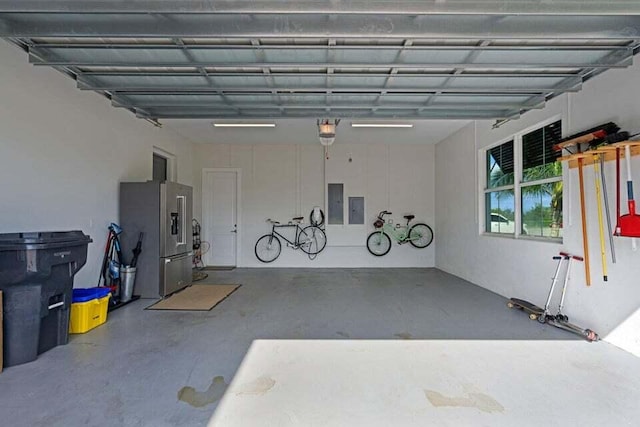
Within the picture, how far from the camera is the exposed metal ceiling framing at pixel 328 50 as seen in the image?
2.25 m

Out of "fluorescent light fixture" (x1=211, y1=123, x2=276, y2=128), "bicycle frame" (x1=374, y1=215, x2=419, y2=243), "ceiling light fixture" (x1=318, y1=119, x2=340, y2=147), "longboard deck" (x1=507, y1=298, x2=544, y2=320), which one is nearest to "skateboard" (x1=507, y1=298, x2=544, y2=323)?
"longboard deck" (x1=507, y1=298, x2=544, y2=320)

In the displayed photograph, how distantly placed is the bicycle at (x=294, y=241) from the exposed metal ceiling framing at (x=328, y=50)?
354cm

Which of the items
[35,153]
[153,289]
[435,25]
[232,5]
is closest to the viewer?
[232,5]

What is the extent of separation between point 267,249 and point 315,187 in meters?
1.87

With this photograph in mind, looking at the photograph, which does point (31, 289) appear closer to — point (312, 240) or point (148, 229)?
point (148, 229)

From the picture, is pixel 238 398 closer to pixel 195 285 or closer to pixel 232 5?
pixel 232 5

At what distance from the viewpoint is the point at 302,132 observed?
21.6ft

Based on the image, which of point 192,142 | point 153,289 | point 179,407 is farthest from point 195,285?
point 179,407

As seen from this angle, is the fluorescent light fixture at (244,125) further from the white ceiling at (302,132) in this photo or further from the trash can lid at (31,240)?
the trash can lid at (31,240)

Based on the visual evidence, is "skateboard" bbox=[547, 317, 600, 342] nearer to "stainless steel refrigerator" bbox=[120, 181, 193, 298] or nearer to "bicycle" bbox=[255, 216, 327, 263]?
"bicycle" bbox=[255, 216, 327, 263]

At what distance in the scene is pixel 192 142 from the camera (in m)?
7.58

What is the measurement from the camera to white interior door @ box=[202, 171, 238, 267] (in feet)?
25.6

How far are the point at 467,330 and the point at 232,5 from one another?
3.68 meters

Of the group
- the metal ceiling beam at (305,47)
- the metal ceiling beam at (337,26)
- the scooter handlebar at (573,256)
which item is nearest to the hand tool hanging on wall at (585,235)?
the scooter handlebar at (573,256)
